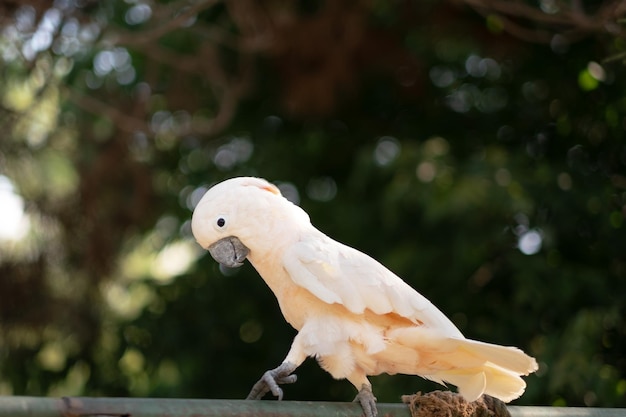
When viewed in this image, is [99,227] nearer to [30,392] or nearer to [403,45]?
[30,392]

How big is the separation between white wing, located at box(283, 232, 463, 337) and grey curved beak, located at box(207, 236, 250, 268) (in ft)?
0.31

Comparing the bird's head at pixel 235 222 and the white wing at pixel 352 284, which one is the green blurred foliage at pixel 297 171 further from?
the bird's head at pixel 235 222

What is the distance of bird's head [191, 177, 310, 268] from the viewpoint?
185 centimetres

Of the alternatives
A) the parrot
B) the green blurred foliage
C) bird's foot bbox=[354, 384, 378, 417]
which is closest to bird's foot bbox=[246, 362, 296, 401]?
the parrot

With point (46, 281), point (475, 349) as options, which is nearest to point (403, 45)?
point (46, 281)

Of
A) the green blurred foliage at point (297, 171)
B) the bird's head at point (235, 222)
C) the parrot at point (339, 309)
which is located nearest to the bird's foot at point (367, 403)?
the parrot at point (339, 309)

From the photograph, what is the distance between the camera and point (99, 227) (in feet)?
13.4

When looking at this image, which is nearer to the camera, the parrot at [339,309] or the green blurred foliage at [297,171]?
the parrot at [339,309]

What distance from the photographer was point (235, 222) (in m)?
1.86

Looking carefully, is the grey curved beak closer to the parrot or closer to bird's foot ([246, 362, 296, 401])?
the parrot

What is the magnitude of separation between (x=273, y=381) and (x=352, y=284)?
0.24m

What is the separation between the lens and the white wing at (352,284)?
182 centimetres

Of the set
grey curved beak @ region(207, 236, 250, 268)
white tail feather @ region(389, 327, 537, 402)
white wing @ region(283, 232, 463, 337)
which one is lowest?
white tail feather @ region(389, 327, 537, 402)

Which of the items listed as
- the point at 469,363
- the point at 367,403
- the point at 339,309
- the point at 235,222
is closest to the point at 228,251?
the point at 235,222
